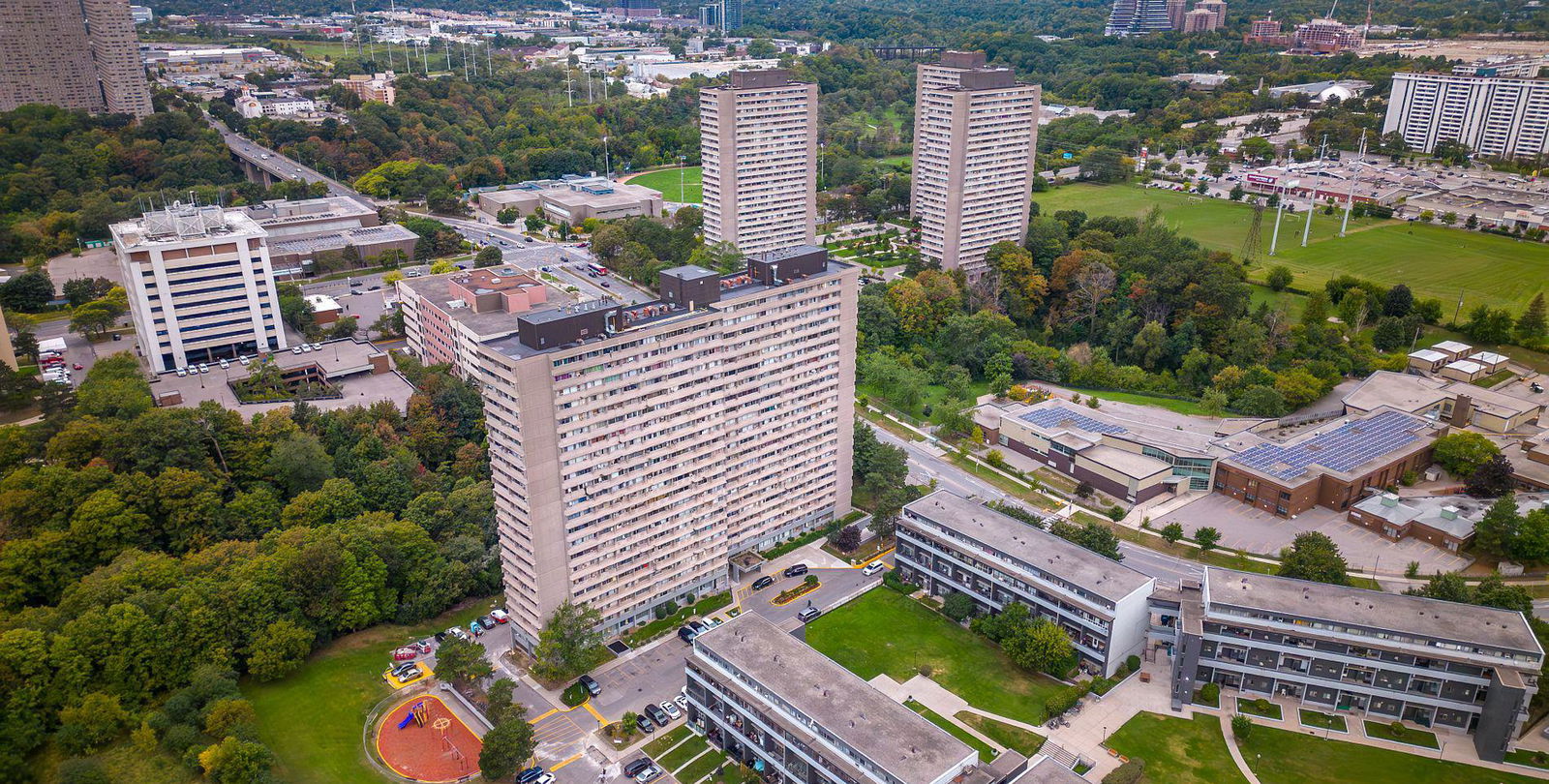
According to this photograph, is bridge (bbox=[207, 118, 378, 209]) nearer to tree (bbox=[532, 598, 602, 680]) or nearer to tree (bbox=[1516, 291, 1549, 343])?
tree (bbox=[532, 598, 602, 680])

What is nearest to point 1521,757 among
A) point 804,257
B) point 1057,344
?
point 804,257

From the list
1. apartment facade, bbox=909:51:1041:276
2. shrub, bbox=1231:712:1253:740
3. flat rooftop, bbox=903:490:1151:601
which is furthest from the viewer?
apartment facade, bbox=909:51:1041:276

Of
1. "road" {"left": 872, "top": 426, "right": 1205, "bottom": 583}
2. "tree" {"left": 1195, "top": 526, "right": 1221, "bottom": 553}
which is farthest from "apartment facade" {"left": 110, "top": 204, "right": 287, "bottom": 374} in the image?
"tree" {"left": 1195, "top": 526, "right": 1221, "bottom": 553}

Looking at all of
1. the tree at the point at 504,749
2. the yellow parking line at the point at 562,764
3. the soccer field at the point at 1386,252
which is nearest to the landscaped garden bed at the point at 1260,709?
the yellow parking line at the point at 562,764

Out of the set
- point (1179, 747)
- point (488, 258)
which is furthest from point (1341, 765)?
point (488, 258)

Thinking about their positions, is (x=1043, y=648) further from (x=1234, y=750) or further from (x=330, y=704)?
(x=330, y=704)

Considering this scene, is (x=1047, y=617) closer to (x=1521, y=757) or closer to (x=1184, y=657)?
(x=1184, y=657)

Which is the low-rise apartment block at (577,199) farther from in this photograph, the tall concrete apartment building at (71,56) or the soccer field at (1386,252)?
the tall concrete apartment building at (71,56)
